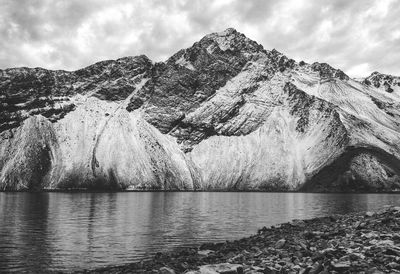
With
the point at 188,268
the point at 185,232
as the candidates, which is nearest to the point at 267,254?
the point at 188,268

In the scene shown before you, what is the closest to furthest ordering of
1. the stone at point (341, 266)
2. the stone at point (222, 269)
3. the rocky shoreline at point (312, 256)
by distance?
the stone at point (341, 266) → the rocky shoreline at point (312, 256) → the stone at point (222, 269)

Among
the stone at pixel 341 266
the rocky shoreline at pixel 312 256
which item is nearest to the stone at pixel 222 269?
the rocky shoreline at pixel 312 256

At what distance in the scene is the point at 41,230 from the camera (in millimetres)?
59688

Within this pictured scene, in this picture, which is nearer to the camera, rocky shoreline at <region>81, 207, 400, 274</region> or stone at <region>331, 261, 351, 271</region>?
stone at <region>331, 261, 351, 271</region>

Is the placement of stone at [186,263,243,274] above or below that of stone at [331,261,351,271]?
below

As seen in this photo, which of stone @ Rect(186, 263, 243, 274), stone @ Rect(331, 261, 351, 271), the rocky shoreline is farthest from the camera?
stone @ Rect(186, 263, 243, 274)

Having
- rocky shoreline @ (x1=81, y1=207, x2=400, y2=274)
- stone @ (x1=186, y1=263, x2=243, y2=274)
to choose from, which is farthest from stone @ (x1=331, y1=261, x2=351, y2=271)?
stone @ (x1=186, y1=263, x2=243, y2=274)

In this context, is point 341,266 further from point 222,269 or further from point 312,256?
point 222,269

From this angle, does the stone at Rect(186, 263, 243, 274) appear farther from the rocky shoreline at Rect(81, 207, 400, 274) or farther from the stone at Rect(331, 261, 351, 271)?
the stone at Rect(331, 261, 351, 271)

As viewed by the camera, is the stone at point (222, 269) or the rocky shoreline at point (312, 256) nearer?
the rocky shoreline at point (312, 256)

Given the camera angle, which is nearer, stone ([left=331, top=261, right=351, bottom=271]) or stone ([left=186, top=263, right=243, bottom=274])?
stone ([left=331, top=261, right=351, bottom=271])

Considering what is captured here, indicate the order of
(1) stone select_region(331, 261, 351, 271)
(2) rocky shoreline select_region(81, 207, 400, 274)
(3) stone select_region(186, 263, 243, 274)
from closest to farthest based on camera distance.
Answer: (1) stone select_region(331, 261, 351, 271) < (2) rocky shoreline select_region(81, 207, 400, 274) < (3) stone select_region(186, 263, 243, 274)

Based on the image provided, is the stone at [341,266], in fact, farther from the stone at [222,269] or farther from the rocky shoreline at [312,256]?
the stone at [222,269]

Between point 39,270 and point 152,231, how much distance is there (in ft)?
84.1
